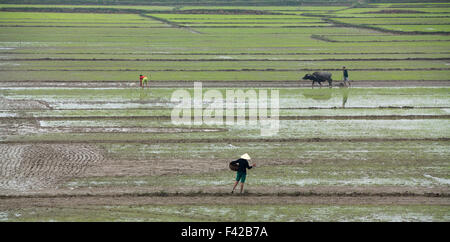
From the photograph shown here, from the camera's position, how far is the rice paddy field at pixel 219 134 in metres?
19.3

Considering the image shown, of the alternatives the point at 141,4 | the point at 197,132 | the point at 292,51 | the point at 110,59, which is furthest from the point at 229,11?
the point at 197,132

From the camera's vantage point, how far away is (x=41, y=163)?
23734mm

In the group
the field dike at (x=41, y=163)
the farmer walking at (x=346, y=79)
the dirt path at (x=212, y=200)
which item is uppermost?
the farmer walking at (x=346, y=79)

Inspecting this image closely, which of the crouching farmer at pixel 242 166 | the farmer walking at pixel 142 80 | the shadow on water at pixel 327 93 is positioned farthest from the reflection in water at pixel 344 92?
the crouching farmer at pixel 242 166

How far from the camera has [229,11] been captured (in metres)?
108

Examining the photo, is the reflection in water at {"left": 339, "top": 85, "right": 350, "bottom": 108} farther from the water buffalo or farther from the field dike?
the field dike

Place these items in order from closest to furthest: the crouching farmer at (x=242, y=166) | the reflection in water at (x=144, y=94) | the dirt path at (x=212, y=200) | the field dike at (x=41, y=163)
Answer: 1. the dirt path at (x=212, y=200)
2. the crouching farmer at (x=242, y=166)
3. the field dike at (x=41, y=163)
4. the reflection in water at (x=144, y=94)

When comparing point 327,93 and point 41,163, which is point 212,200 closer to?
point 41,163

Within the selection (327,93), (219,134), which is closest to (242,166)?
(219,134)

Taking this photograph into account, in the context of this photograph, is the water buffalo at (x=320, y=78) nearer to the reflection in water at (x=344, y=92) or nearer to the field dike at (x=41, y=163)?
the reflection in water at (x=344, y=92)

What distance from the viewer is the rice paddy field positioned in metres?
19.3

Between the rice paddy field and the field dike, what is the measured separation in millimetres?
73

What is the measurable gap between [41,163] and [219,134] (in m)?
8.61

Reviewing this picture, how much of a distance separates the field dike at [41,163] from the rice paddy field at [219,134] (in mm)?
73
